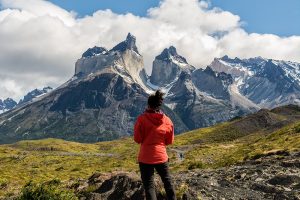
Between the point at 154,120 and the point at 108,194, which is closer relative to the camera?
the point at 154,120

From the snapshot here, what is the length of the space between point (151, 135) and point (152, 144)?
33cm

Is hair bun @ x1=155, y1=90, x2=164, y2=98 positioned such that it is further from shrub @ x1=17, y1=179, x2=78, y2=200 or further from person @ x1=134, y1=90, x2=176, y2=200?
shrub @ x1=17, y1=179, x2=78, y2=200

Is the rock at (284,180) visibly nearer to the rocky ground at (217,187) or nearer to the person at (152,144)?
the rocky ground at (217,187)

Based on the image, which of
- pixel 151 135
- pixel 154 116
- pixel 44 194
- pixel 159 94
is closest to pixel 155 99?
pixel 159 94

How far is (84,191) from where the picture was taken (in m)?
27.5

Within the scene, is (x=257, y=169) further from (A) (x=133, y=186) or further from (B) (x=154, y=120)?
(B) (x=154, y=120)

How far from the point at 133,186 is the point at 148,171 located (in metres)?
7.90

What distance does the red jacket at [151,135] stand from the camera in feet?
55.8

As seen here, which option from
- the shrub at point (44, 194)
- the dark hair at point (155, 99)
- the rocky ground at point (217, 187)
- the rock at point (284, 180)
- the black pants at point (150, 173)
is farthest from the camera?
the rock at point (284, 180)

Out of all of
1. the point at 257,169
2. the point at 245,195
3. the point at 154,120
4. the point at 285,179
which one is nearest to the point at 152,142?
the point at 154,120

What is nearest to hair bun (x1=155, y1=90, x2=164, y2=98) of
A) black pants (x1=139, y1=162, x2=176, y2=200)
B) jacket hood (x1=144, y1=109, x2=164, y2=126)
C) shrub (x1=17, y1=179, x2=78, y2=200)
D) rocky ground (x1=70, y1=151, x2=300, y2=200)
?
jacket hood (x1=144, y1=109, x2=164, y2=126)

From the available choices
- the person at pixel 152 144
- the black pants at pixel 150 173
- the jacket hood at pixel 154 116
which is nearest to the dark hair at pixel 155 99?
the person at pixel 152 144

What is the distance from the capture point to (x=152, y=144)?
17.1 m

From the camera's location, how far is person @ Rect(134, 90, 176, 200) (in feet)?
55.8
